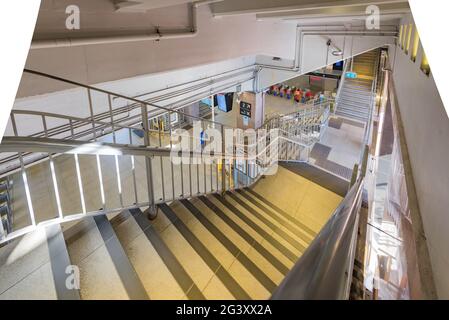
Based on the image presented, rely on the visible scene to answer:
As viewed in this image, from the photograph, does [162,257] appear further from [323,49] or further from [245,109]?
[245,109]

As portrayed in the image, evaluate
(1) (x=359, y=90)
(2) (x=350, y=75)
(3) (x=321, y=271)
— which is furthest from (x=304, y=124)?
(3) (x=321, y=271)

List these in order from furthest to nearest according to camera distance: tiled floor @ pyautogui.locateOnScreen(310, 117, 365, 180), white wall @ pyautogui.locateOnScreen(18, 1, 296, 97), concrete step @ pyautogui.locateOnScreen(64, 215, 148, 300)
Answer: tiled floor @ pyautogui.locateOnScreen(310, 117, 365, 180) < white wall @ pyautogui.locateOnScreen(18, 1, 296, 97) < concrete step @ pyautogui.locateOnScreen(64, 215, 148, 300)

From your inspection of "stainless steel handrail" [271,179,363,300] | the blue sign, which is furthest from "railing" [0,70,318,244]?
the blue sign

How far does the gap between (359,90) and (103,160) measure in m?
10.3

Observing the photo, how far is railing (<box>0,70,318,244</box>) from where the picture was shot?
2330 millimetres

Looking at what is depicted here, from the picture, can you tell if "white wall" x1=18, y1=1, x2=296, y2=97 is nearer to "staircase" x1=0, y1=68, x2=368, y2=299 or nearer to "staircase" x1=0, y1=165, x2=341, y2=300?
"staircase" x1=0, y1=68, x2=368, y2=299

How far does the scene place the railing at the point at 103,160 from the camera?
7.64ft

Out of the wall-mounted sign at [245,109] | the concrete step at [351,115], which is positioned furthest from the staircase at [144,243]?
the concrete step at [351,115]

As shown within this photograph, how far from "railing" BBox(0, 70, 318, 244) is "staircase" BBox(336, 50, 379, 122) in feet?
14.5

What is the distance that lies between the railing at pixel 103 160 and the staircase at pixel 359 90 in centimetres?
441

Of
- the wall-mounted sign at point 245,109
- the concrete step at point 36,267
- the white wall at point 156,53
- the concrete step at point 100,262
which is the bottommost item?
the wall-mounted sign at point 245,109

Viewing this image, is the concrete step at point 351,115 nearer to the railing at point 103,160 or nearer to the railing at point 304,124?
the railing at point 304,124

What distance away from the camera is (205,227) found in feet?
9.06
